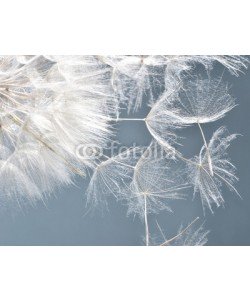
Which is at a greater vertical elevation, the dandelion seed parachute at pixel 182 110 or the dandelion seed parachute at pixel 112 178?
the dandelion seed parachute at pixel 182 110

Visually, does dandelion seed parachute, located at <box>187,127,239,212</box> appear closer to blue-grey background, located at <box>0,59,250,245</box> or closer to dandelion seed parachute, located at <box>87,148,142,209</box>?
blue-grey background, located at <box>0,59,250,245</box>

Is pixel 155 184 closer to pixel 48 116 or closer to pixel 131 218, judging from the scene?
pixel 131 218

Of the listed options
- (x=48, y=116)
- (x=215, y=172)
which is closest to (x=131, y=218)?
(x=215, y=172)

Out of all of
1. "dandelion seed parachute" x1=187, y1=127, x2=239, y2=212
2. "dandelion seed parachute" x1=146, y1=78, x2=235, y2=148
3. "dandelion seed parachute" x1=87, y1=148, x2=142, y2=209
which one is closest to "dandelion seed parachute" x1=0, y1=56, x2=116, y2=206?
"dandelion seed parachute" x1=87, y1=148, x2=142, y2=209

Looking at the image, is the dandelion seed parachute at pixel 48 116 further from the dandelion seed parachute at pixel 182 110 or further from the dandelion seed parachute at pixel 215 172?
the dandelion seed parachute at pixel 215 172

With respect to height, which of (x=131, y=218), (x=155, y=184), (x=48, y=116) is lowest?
(x=131, y=218)

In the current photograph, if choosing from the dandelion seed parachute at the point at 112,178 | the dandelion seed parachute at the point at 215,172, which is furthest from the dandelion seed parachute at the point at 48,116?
the dandelion seed parachute at the point at 215,172

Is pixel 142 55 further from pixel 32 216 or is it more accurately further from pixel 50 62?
pixel 32 216
